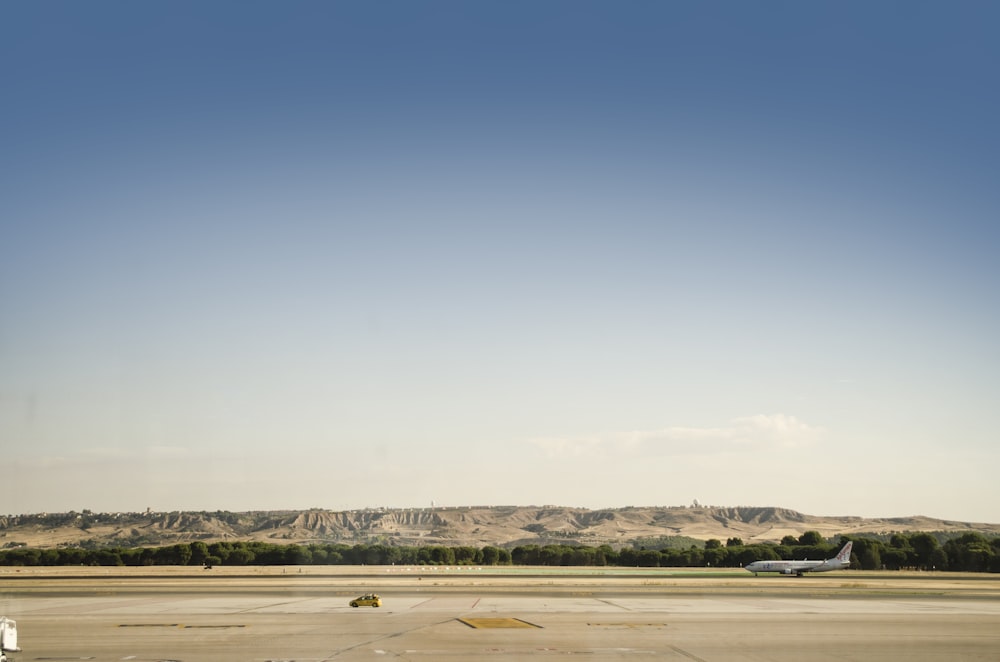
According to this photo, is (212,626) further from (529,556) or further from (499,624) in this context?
(529,556)

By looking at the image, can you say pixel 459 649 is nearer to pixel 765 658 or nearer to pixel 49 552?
pixel 765 658

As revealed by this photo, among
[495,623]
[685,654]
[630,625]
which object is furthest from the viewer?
[495,623]

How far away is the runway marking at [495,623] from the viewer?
4106cm

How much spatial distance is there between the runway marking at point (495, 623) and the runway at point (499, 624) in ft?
0.23

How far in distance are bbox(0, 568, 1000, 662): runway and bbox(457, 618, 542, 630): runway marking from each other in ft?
0.23

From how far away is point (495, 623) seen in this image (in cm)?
4253

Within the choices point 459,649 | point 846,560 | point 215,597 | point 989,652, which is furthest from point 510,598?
point 846,560

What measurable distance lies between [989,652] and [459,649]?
24914 mm

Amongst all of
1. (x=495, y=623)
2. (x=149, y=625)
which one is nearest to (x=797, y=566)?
(x=495, y=623)

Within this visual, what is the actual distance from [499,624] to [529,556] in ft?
390

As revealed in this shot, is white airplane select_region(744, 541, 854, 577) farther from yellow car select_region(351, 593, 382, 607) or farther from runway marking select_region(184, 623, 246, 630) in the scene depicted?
runway marking select_region(184, 623, 246, 630)

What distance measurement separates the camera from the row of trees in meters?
131

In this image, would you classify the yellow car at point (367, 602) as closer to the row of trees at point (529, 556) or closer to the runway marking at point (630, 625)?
the runway marking at point (630, 625)

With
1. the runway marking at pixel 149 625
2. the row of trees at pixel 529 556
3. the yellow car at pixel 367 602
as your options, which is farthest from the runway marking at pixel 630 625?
the row of trees at pixel 529 556
